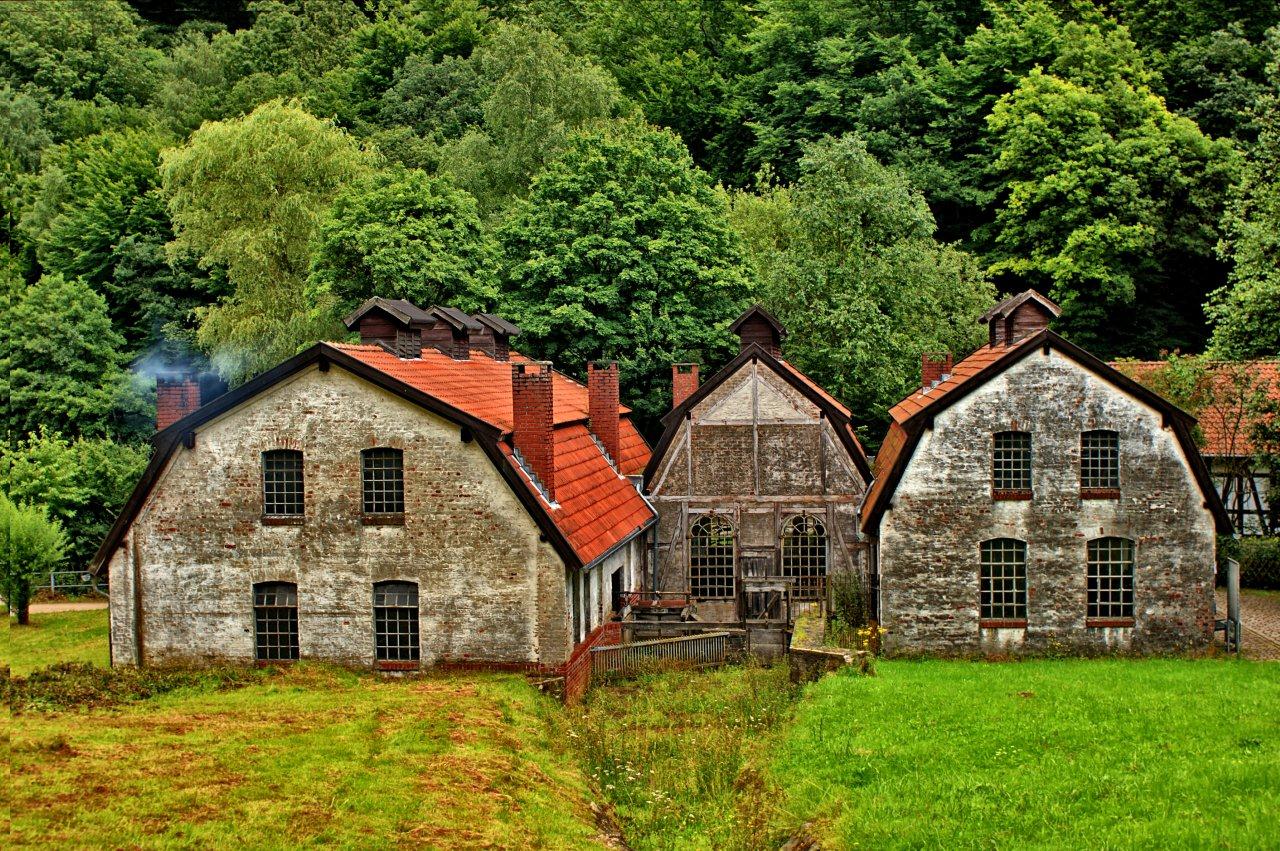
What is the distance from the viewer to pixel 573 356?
132 feet

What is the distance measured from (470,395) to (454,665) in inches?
243

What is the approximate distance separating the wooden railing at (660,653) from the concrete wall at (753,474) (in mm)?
5174

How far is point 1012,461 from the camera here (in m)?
26.8

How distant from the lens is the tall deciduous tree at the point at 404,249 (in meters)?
40.4

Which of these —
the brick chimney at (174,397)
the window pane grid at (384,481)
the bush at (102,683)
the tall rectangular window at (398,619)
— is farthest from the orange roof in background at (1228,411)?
the bush at (102,683)

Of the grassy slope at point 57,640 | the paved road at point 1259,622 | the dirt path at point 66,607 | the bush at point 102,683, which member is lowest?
the dirt path at point 66,607

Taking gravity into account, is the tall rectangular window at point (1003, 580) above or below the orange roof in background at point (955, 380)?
A: below

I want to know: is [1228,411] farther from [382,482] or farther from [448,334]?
[382,482]

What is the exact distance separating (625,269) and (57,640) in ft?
66.6

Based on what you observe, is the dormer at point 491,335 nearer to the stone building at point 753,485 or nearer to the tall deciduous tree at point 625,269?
the tall deciduous tree at point 625,269

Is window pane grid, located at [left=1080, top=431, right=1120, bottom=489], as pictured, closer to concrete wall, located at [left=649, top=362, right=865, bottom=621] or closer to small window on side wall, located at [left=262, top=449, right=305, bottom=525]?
concrete wall, located at [left=649, top=362, right=865, bottom=621]

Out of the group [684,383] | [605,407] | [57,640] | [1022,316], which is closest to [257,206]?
[57,640]

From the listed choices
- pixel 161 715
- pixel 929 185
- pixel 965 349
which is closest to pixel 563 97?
pixel 929 185

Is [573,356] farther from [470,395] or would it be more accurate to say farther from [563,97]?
[563,97]
